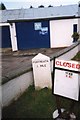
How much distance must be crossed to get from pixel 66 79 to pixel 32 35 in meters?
14.9

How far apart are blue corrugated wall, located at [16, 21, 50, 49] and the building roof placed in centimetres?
85

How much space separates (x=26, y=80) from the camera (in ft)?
21.1

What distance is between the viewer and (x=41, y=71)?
21.1ft

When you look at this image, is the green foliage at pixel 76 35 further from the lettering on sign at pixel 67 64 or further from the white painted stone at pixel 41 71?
the lettering on sign at pixel 67 64

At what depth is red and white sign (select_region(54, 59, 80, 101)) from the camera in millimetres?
4262

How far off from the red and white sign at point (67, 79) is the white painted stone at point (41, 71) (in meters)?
1.84

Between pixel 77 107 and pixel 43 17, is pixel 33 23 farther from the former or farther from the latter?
pixel 77 107

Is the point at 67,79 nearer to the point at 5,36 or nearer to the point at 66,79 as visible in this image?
the point at 66,79

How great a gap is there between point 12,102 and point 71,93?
6.71ft

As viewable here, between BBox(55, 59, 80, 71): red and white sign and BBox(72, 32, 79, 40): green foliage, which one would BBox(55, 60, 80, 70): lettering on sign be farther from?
BBox(72, 32, 79, 40): green foliage

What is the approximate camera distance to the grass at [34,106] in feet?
16.5

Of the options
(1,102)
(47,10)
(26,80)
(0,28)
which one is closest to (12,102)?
(1,102)

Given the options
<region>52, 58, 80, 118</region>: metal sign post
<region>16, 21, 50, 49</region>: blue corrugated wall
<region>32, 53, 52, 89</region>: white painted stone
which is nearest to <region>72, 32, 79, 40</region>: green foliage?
<region>16, 21, 50, 49</region>: blue corrugated wall

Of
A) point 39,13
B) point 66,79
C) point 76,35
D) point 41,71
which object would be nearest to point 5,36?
point 39,13
